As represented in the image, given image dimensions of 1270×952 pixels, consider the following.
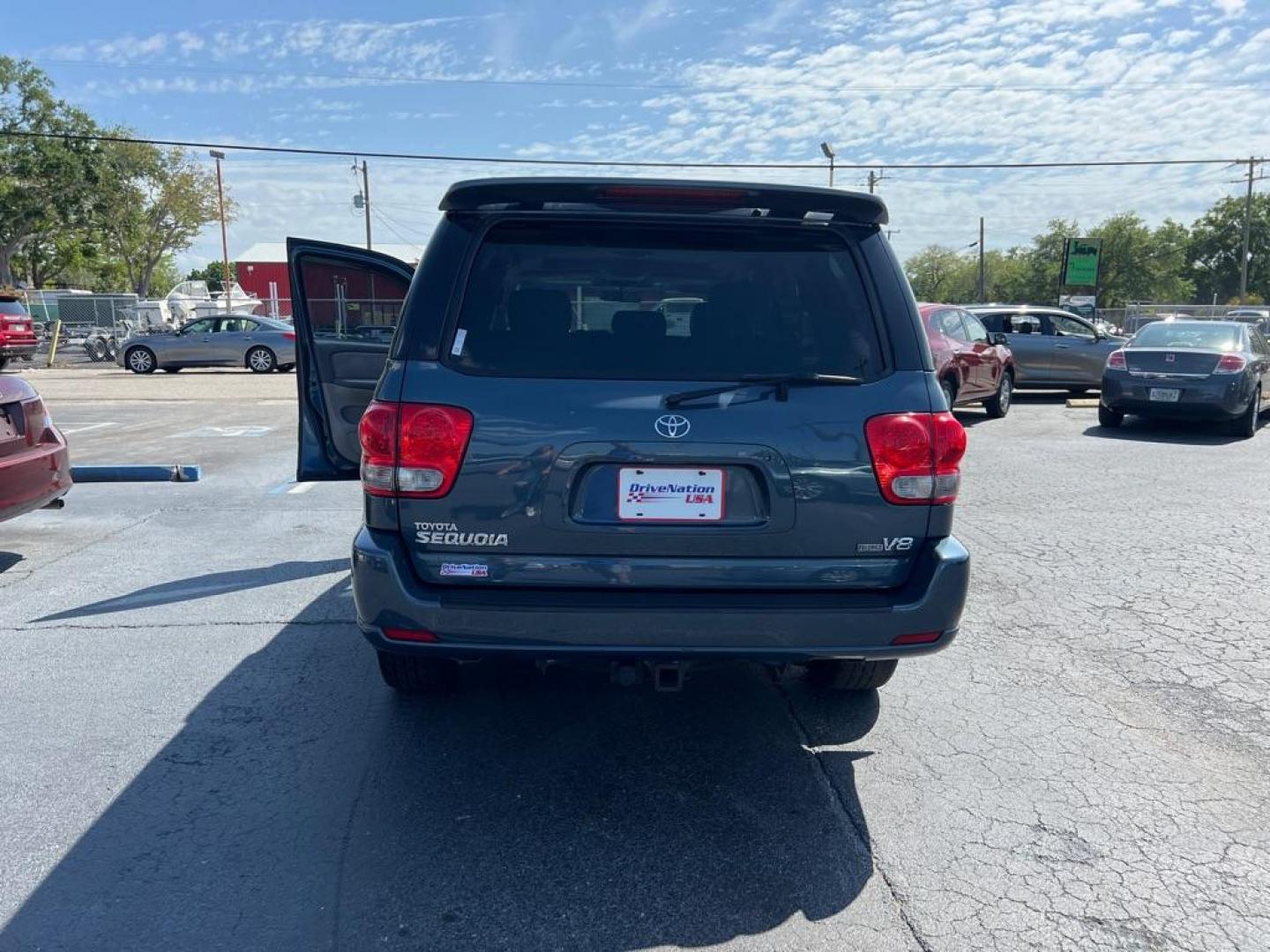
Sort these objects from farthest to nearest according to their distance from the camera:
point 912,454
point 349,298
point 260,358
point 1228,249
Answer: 1. point 1228,249
2. point 260,358
3. point 349,298
4. point 912,454

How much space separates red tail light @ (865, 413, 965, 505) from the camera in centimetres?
307

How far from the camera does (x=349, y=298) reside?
5.29m

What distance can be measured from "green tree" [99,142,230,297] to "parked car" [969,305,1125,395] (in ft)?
146

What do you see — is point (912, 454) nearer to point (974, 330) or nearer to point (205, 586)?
point (205, 586)

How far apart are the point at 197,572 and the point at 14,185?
4791 cm

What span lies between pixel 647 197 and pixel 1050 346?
15205 millimetres

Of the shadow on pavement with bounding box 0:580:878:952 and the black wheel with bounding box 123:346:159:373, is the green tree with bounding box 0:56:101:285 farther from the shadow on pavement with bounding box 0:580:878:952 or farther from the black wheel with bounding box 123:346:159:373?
the shadow on pavement with bounding box 0:580:878:952

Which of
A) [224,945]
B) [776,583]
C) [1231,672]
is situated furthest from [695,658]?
[1231,672]

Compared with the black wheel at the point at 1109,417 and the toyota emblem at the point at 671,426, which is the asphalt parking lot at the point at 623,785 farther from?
the black wheel at the point at 1109,417

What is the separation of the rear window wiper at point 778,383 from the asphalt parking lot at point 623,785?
138cm

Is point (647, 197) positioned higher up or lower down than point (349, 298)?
higher up

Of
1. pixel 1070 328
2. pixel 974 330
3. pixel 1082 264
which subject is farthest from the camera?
pixel 1082 264

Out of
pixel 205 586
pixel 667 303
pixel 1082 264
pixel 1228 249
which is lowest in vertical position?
pixel 205 586

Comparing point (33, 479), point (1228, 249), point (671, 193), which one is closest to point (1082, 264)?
point (33, 479)
